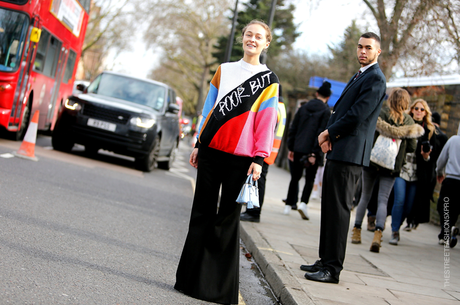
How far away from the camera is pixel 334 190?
5000 millimetres

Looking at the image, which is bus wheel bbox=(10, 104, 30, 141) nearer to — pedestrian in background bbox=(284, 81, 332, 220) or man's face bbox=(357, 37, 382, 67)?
pedestrian in background bbox=(284, 81, 332, 220)

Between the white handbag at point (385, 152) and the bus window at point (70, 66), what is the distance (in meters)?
11.3

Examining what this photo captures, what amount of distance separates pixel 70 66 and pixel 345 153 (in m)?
13.4

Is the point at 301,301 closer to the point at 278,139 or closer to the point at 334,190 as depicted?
the point at 334,190

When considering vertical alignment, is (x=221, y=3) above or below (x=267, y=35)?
above

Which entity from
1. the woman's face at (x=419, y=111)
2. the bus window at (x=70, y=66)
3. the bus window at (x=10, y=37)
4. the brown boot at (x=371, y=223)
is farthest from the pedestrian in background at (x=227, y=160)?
the bus window at (x=70, y=66)

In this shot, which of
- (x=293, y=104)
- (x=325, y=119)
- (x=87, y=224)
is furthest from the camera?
(x=293, y=104)

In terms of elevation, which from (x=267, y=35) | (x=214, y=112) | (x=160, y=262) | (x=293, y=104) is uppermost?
(x=293, y=104)

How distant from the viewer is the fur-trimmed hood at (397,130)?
7094 millimetres

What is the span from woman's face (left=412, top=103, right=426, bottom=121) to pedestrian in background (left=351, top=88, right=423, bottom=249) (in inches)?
34.9

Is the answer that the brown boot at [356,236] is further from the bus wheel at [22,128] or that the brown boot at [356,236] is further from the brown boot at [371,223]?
the bus wheel at [22,128]

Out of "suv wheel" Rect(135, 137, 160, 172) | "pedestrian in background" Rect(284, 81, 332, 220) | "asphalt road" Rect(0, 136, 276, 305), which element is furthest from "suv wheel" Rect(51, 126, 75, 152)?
"pedestrian in background" Rect(284, 81, 332, 220)

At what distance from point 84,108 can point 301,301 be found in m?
8.70

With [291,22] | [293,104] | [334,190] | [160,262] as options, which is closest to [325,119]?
[334,190]
